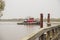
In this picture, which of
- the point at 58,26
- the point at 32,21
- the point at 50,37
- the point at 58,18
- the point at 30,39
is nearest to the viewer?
the point at 30,39

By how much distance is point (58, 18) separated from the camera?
2025 inches

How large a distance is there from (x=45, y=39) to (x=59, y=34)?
102 inches

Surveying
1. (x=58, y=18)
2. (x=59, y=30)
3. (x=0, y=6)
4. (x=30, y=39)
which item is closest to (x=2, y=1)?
(x=0, y=6)

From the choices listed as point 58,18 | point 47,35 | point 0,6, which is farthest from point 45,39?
point 58,18

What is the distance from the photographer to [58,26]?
379 inches

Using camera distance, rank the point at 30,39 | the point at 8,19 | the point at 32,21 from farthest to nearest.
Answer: the point at 8,19 → the point at 32,21 → the point at 30,39

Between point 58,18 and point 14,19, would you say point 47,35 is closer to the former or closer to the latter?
point 58,18

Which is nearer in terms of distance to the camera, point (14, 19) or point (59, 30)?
point (59, 30)

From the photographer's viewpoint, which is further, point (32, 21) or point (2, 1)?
point (32, 21)

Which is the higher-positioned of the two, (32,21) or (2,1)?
(2,1)

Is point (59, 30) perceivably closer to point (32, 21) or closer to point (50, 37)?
point (50, 37)

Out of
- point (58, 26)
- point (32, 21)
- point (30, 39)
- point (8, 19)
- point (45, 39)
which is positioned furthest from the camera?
point (8, 19)

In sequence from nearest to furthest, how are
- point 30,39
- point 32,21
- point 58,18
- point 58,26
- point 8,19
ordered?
point 30,39, point 58,26, point 32,21, point 58,18, point 8,19

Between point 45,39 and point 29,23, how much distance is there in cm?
3095
